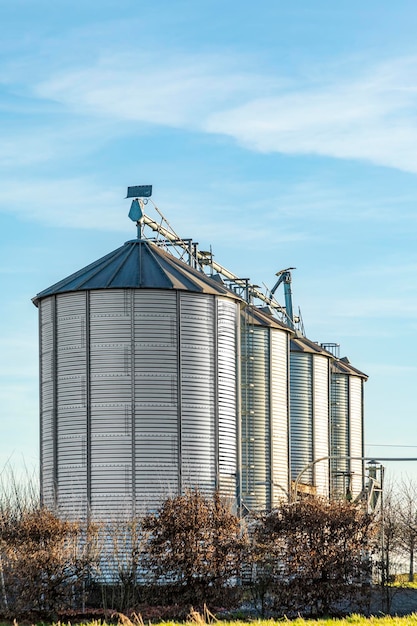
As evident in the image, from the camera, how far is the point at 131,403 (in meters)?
49.1

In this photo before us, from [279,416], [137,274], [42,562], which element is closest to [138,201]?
[137,274]

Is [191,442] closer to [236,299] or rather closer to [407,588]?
[236,299]

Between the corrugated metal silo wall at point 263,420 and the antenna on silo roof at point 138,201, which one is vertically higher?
the antenna on silo roof at point 138,201

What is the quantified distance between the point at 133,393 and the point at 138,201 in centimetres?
1123

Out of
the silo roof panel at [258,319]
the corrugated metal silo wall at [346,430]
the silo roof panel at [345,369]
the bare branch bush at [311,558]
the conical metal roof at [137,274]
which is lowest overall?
the bare branch bush at [311,558]

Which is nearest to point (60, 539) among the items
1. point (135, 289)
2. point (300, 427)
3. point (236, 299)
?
point (135, 289)

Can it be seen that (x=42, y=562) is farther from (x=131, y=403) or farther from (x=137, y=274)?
(x=137, y=274)

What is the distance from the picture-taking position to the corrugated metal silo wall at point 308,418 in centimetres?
6762

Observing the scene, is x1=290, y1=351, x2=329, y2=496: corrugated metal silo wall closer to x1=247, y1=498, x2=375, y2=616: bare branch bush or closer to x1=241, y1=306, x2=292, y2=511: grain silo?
x1=241, y1=306, x2=292, y2=511: grain silo

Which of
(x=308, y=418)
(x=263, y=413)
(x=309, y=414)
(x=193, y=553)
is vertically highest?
(x=263, y=413)

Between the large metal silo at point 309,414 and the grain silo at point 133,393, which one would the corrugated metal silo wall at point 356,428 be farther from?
the grain silo at point 133,393

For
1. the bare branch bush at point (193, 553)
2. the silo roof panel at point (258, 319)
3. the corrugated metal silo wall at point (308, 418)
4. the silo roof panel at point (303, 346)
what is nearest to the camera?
the bare branch bush at point (193, 553)

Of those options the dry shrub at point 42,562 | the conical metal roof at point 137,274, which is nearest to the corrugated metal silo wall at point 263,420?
the conical metal roof at point 137,274

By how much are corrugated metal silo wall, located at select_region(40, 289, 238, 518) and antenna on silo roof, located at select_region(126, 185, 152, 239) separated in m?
6.55
